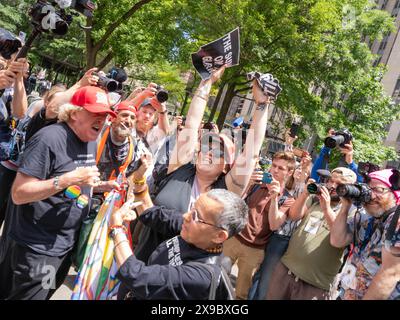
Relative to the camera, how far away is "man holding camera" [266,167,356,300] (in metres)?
3.56

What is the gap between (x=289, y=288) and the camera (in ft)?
12.1

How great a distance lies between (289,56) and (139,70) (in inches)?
721

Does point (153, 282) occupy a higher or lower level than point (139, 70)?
lower

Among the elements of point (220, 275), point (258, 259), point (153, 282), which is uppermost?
point (220, 275)

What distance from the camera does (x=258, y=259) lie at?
4188mm

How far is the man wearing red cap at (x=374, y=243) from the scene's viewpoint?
255cm

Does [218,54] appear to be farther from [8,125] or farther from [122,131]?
Answer: [8,125]

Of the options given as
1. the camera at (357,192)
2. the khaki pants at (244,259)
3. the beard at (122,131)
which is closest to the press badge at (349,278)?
the camera at (357,192)

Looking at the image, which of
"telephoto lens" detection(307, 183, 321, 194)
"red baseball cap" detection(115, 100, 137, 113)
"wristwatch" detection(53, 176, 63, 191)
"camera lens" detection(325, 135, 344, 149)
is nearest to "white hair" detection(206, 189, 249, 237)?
"wristwatch" detection(53, 176, 63, 191)

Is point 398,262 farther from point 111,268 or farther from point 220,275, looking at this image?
point 111,268

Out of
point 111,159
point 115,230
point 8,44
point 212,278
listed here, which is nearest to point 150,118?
point 111,159
